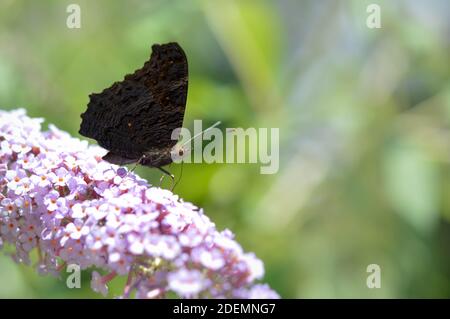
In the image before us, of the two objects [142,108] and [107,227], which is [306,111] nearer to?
[142,108]

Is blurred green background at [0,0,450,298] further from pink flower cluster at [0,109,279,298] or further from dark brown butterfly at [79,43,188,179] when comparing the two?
pink flower cluster at [0,109,279,298]

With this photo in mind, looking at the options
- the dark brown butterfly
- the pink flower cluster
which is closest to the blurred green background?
the dark brown butterfly

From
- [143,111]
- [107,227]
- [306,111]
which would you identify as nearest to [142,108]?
[143,111]
